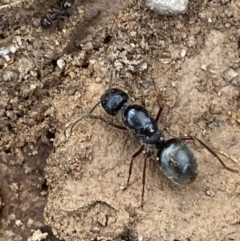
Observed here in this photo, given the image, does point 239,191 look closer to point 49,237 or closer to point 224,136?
point 224,136

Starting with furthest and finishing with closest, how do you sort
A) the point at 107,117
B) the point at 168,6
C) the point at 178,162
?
the point at 107,117, the point at 168,6, the point at 178,162

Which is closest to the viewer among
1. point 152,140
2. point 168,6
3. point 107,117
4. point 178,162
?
point 178,162

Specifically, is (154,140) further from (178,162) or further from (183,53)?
(183,53)

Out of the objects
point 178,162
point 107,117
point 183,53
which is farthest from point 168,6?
→ point 178,162

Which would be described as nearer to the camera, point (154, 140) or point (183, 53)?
point (154, 140)

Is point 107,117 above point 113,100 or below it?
below

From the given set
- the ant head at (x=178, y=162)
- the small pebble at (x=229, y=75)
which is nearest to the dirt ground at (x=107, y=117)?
the small pebble at (x=229, y=75)

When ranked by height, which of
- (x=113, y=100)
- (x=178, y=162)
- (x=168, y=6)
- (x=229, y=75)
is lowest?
(x=178, y=162)

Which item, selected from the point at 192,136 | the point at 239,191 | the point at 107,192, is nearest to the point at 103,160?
the point at 107,192
